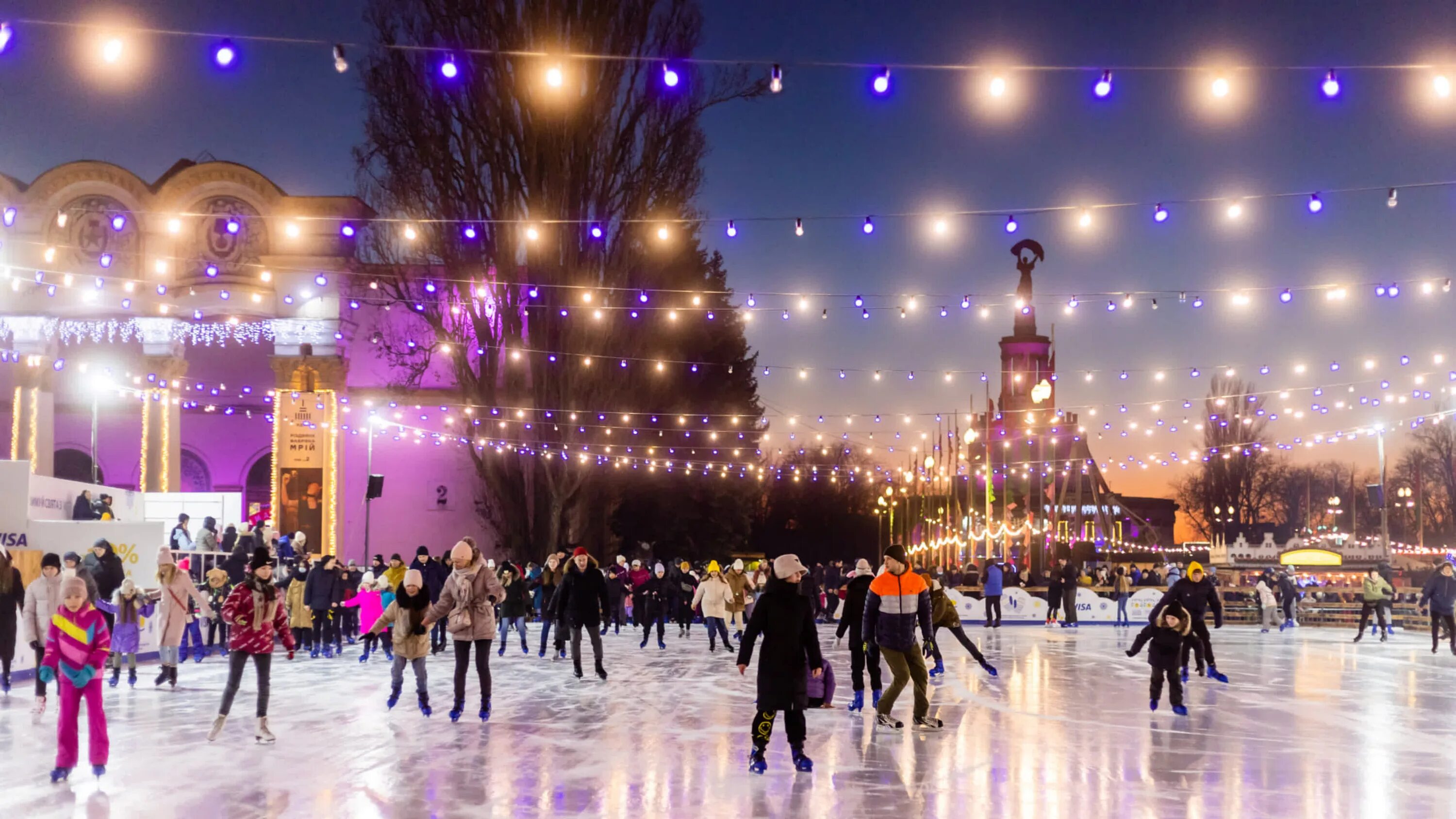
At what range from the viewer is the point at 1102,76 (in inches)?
450

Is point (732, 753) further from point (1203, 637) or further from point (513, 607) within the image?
point (513, 607)

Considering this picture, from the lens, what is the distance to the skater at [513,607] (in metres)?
20.5

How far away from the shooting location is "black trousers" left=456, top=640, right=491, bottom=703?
11.3 metres

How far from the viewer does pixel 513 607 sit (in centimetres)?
2045

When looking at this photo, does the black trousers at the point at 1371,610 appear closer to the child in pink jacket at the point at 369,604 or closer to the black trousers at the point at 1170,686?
the black trousers at the point at 1170,686

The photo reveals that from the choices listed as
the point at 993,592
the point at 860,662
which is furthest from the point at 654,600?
the point at 860,662

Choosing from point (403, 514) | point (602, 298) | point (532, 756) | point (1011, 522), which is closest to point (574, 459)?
point (602, 298)

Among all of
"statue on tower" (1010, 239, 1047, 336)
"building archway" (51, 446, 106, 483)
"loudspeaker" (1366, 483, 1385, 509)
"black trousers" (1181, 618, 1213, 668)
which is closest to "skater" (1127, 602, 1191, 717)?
"black trousers" (1181, 618, 1213, 668)

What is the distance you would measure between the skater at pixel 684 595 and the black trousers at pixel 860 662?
14768 mm

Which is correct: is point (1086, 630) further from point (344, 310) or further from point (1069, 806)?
point (1069, 806)

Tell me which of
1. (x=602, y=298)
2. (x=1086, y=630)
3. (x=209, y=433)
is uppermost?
(x=602, y=298)

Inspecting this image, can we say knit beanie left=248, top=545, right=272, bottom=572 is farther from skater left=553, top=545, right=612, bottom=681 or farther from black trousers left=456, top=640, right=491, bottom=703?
skater left=553, top=545, right=612, bottom=681

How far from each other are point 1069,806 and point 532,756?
381 cm

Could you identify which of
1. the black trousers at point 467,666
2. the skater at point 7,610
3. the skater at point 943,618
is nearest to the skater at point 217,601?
the skater at point 7,610
